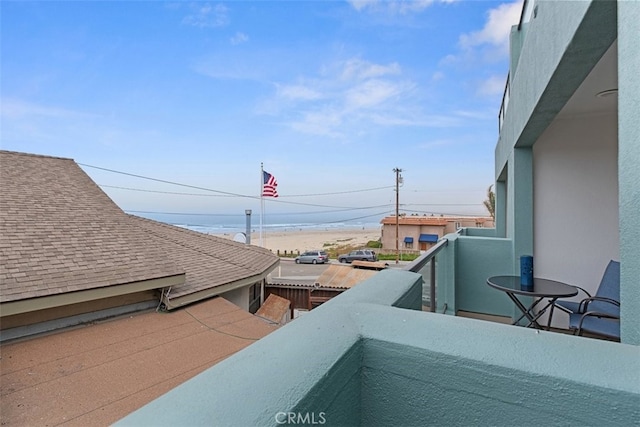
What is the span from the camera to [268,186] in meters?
15.9

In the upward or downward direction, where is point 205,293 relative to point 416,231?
downward

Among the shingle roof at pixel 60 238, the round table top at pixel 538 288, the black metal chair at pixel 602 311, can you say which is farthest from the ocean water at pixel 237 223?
the black metal chair at pixel 602 311

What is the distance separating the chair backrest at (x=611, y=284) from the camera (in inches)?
123

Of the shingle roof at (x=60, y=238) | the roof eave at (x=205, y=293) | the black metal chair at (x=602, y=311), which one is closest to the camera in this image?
the black metal chair at (x=602, y=311)

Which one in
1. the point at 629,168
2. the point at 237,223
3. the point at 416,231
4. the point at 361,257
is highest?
the point at 629,168

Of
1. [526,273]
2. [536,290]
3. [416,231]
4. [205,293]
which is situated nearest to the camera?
[536,290]

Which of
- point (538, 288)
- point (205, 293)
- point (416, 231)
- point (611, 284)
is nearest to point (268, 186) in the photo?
point (205, 293)

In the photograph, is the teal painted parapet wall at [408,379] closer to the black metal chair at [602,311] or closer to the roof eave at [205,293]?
the black metal chair at [602,311]

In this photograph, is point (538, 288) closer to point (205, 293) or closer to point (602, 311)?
point (602, 311)

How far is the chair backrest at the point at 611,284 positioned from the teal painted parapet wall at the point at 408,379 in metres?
3.05

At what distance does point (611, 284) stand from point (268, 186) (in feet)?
46.2

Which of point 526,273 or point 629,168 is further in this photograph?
point 526,273

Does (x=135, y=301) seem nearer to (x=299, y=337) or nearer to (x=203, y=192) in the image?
(x=299, y=337)

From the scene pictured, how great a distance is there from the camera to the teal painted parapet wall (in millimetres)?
702
